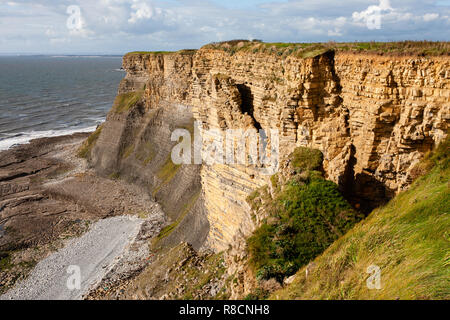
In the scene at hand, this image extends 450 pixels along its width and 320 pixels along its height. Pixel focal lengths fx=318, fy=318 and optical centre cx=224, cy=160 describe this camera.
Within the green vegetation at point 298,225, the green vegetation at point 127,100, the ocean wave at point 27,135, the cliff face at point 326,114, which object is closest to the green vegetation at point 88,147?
the green vegetation at point 127,100

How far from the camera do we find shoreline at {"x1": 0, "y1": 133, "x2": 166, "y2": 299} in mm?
26469

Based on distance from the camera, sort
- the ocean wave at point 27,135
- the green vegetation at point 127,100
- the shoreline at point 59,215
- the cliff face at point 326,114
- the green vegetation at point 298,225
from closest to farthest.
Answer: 1. the green vegetation at point 298,225
2. the cliff face at point 326,114
3. the shoreline at point 59,215
4. the green vegetation at point 127,100
5. the ocean wave at point 27,135

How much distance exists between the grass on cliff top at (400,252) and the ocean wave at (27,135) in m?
64.7

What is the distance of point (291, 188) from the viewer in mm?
12758

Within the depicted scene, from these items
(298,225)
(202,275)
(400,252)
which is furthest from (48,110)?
(400,252)

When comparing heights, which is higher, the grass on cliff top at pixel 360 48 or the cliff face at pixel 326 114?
the grass on cliff top at pixel 360 48

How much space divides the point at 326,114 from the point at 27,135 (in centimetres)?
6737

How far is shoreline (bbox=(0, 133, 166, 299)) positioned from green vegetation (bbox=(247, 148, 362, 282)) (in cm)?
1711

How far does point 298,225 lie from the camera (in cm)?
1173

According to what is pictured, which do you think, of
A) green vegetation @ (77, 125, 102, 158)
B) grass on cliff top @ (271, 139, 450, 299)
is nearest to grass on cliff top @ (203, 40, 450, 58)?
grass on cliff top @ (271, 139, 450, 299)

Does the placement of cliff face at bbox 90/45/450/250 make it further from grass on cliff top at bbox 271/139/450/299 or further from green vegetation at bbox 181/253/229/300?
green vegetation at bbox 181/253/229/300

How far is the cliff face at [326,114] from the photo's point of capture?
11273 millimetres

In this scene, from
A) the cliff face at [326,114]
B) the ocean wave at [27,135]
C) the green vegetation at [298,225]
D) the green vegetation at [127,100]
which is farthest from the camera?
the ocean wave at [27,135]

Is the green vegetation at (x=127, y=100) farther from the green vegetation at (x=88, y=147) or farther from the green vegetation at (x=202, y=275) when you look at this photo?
the green vegetation at (x=202, y=275)
